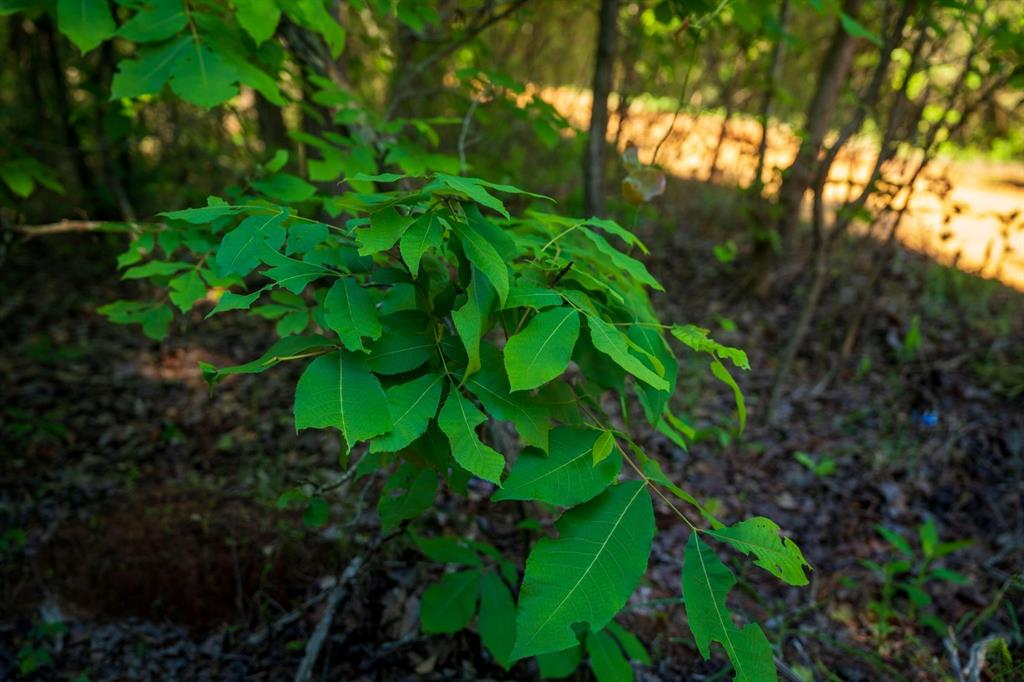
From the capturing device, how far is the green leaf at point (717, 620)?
973 mm

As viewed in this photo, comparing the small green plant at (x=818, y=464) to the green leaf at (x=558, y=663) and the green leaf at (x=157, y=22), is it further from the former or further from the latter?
the green leaf at (x=157, y=22)

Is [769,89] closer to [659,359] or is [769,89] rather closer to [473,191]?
[659,359]

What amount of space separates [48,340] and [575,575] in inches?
200

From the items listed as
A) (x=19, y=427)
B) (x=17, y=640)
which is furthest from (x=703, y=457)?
(x=19, y=427)

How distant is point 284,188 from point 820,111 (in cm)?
423

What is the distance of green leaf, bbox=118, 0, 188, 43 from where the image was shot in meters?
1.67

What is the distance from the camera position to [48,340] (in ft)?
15.4

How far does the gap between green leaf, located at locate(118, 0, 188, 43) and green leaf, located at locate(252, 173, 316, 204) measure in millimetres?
422

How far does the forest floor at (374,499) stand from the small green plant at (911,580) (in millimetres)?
26

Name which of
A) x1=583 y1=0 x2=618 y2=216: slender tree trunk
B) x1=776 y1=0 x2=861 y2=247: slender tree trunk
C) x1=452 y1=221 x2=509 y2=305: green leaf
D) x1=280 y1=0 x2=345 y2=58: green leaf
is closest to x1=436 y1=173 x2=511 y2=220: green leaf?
x1=452 y1=221 x2=509 y2=305: green leaf

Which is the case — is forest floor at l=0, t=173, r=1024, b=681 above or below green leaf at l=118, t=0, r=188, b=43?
below

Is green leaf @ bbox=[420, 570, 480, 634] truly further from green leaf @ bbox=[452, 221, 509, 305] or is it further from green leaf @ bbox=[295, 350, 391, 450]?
green leaf @ bbox=[452, 221, 509, 305]

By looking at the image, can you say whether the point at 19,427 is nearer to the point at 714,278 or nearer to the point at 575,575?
the point at 575,575

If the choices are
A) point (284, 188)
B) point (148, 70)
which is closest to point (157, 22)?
point (148, 70)
